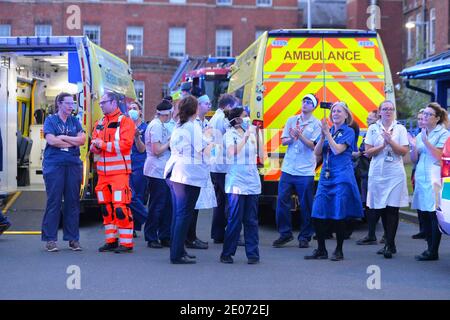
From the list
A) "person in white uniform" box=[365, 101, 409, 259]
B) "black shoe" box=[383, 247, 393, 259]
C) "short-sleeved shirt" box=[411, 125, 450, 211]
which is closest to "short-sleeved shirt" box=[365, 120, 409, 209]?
"person in white uniform" box=[365, 101, 409, 259]

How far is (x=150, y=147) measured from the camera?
416 inches

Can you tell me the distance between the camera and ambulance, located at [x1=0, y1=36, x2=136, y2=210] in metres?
12.4

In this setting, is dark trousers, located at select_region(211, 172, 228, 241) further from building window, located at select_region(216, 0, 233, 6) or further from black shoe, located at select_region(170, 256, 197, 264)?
building window, located at select_region(216, 0, 233, 6)

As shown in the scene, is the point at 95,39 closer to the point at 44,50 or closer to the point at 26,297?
the point at 44,50

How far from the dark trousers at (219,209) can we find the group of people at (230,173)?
14mm

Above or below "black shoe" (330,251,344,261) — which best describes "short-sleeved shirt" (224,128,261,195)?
above

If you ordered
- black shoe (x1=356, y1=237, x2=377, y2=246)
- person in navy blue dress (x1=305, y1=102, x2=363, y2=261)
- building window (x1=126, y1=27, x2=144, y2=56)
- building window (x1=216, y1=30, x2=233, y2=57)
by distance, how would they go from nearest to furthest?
person in navy blue dress (x1=305, y1=102, x2=363, y2=261) → black shoe (x1=356, y1=237, x2=377, y2=246) → building window (x1=126, y1=27, x2=144, y2=56) → building window (x1=216, y1=30, x2=233, y2=57)

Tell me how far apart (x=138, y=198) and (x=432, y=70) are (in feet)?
21.7

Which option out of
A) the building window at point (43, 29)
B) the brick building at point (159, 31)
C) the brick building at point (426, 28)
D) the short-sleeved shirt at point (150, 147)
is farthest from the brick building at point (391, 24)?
the short-sleeved shirt at point (150, 147)

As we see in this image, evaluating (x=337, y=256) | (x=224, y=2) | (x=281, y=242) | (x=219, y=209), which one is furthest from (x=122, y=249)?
(x=224, y=2)

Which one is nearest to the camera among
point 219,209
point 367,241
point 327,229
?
point 327,229

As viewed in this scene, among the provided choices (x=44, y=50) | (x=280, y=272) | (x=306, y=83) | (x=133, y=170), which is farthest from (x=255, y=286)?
(x=44, y=50)

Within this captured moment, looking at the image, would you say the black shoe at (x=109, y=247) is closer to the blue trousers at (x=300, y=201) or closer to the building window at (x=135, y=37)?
the blue trousers at (x=300, y=201)

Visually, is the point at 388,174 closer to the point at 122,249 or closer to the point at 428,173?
the point at 428,173
